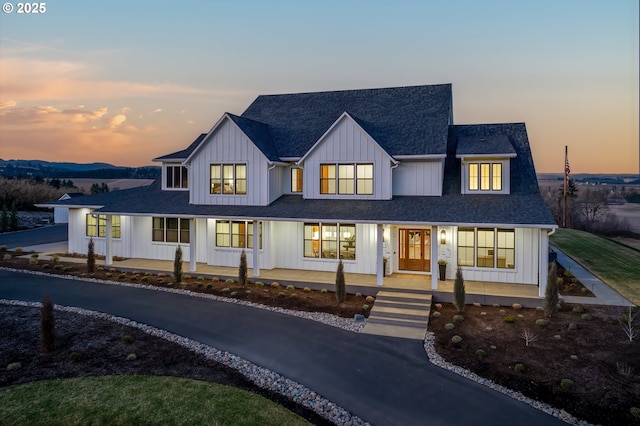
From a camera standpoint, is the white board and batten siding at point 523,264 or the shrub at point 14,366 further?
the white board and batten siding at point 523,264

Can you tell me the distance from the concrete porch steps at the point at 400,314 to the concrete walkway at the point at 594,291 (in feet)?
18.1

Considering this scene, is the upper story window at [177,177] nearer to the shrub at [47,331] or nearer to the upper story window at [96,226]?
the upper story window at [96,226]

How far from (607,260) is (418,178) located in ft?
44.4

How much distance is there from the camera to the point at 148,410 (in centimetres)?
691

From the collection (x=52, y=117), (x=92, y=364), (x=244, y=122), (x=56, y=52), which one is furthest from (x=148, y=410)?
(x=52, y=117)

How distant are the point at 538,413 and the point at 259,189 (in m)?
14.3

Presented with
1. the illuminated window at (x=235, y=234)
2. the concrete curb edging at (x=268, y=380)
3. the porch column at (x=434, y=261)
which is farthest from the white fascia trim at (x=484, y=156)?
the concrete curb edging at (x=268, y=380)

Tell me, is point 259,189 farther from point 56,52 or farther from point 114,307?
point 56,52

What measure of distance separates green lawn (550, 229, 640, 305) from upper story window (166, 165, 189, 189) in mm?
21797

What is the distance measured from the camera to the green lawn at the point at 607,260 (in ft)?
53.9

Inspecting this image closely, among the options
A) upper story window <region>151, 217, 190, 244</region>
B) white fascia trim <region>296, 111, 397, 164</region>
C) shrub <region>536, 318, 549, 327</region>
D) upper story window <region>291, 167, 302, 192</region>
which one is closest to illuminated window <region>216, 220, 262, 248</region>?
upper story window <region>151, 217, 190, 244</region>

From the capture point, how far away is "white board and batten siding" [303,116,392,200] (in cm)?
1734

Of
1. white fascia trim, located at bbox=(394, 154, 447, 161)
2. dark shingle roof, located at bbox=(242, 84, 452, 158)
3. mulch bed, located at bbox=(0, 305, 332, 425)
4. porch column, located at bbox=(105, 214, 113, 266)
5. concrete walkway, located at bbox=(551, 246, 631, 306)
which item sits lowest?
mulch bed, located at bbox=(0, 305, 332, 425)

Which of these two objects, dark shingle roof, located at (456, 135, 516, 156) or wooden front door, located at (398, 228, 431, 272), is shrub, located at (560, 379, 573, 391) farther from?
dark shingle roof, located at (456, 135, 516, 156)
